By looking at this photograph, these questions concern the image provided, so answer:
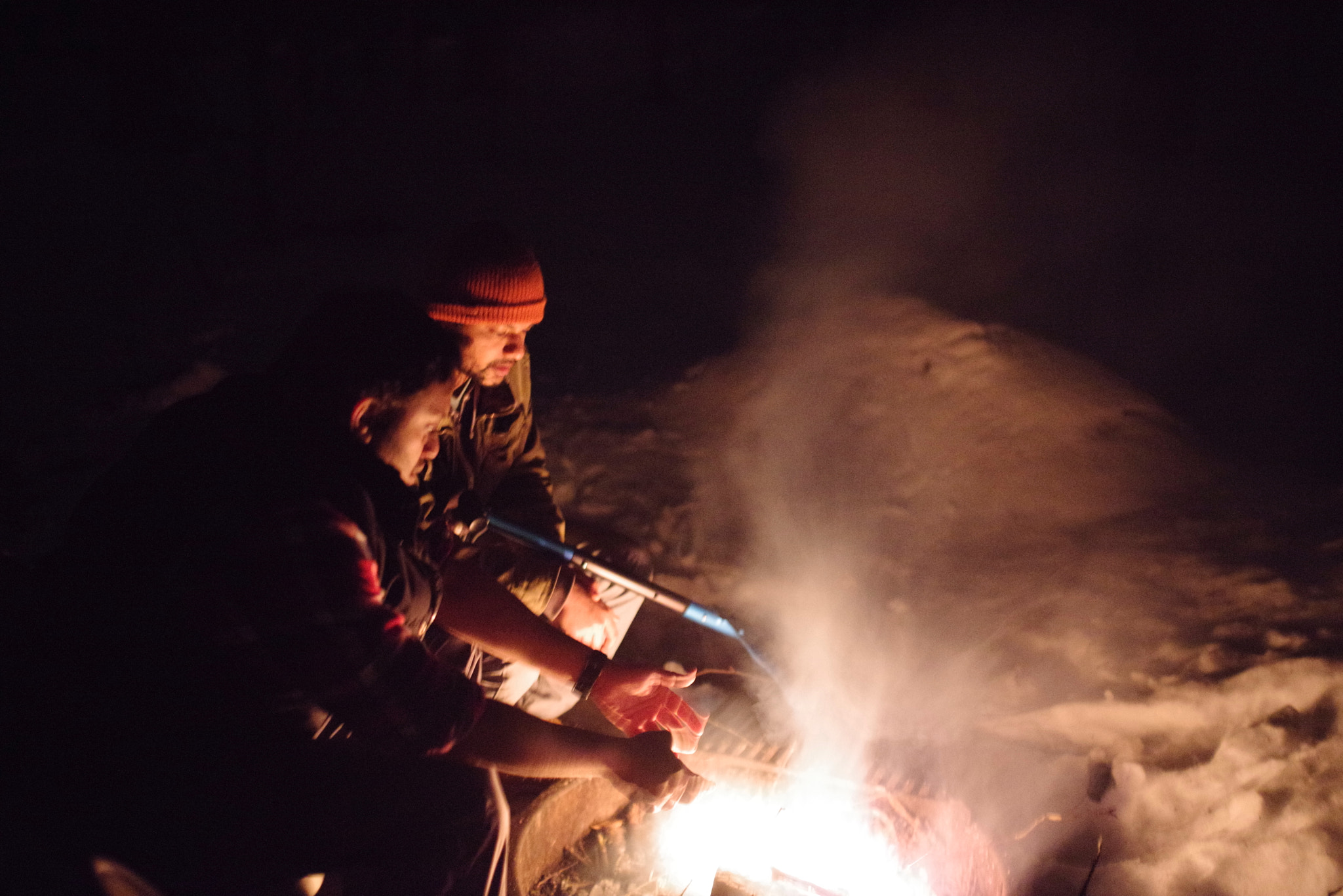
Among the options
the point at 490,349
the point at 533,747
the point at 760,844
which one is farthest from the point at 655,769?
the point at 490,349

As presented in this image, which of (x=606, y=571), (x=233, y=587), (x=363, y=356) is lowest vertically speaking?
(x=606, y=571)

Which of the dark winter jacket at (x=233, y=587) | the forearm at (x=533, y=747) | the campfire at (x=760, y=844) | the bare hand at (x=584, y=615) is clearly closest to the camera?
the dark winter jacket at (x=233, y=587)

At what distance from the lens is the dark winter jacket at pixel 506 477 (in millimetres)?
2770

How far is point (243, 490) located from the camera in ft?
4.72

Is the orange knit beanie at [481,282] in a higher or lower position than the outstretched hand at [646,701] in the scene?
higher

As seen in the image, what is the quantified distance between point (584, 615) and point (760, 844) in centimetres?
99

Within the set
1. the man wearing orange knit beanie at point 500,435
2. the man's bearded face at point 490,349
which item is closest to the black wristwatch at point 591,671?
the man wearing orange knit beanie at point 500,435

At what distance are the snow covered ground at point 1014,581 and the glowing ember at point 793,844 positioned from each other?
397 mm

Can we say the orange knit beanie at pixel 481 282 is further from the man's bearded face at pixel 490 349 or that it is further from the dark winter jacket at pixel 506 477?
the dark winter jacket at pixel 506 477

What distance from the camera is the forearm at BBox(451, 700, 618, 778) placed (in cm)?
184

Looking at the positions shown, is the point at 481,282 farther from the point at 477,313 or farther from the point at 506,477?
the point at 506,477

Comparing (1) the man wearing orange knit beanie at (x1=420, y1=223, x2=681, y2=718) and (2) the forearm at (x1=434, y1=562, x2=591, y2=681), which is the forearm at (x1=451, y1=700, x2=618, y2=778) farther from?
(1) the man wearing orange knit beanie at (x1=420, y1=223, x2=681, y2=718)

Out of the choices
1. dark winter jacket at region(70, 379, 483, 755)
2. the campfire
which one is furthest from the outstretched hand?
dark winter jacket at region(70, 379, 483, 755)

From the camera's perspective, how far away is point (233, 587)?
1424mm
